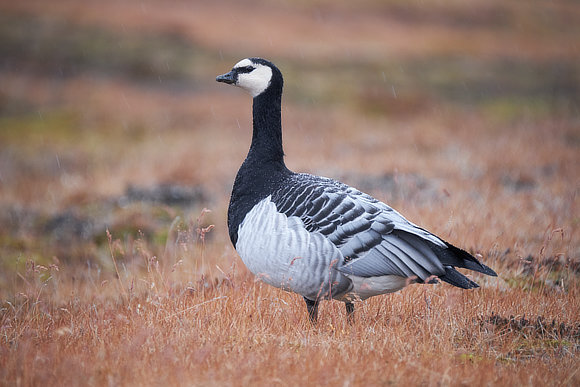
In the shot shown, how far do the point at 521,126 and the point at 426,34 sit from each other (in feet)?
67.9

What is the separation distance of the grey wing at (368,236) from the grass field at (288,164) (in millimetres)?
553

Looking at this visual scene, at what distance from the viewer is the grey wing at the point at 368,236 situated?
4.80 meters

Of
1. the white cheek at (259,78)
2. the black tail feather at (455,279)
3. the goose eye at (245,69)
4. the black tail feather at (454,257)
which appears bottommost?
the black tail feather at (455,279)

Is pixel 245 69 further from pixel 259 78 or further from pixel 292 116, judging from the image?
pixel 292 116

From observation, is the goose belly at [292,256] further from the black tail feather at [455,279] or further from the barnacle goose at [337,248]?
the black tail feather at [455,279]

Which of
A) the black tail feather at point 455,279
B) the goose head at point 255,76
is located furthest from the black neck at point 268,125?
the black tail feather at point 455,279

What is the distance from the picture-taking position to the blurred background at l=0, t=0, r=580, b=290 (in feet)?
33.0

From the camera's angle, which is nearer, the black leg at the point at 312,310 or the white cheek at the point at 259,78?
the black leg at the point at 312,310

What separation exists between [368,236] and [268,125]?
1.82m

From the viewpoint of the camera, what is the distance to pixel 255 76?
5953 millimetres

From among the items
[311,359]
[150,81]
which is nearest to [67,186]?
[311,359]

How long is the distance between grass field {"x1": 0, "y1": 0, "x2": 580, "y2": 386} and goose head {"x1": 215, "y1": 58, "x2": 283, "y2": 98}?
1702 millimetres

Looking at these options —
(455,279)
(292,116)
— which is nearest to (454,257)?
(455,279)

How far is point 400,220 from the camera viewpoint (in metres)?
5.13
